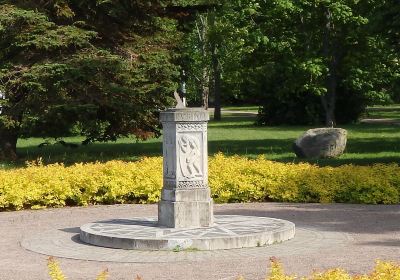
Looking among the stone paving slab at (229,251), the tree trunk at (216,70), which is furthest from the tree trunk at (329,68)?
the stone paving slab at (229,251)

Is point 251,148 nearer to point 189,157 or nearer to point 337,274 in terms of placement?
point 189,157

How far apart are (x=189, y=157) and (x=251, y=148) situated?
1838cm

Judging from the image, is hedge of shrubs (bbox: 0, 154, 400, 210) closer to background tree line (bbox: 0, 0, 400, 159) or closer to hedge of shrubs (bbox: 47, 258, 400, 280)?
background tree line (bbox: 0, 0, 400, 159)

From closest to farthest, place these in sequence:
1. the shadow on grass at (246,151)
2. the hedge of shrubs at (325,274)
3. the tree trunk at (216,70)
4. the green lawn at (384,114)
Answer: the hedge of shrubs at (325,274) < the shadow on grass at (246,151) < the tree trunk at (216,70) < the green lawn at (384,114)

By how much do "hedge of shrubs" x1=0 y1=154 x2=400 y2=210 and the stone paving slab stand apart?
70 centimetres

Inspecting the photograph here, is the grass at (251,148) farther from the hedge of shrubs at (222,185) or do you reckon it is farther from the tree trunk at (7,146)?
the hedge of shrubs at (222,185)

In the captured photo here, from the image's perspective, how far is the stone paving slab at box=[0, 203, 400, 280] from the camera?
9.16m

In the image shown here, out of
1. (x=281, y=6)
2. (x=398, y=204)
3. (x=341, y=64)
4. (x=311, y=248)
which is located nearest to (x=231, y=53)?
(x=341, y=64)

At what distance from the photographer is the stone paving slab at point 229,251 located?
9164mm

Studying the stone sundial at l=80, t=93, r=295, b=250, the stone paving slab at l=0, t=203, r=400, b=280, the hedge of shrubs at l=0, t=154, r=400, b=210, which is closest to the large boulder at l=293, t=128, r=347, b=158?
the hedge of shrubs at l=0, t=154, r=400, b=210

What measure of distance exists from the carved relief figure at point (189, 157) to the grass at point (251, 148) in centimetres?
1196

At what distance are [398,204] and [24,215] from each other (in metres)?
6.76

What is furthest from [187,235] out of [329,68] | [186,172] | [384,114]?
[384,114]

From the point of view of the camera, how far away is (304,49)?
38.2 m
